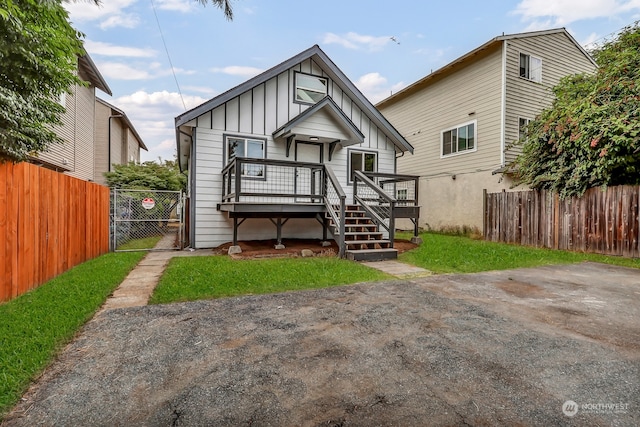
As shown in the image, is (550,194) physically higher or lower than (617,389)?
higher

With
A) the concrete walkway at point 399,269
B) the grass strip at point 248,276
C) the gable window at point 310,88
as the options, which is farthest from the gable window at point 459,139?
the grass strip at point 248,276

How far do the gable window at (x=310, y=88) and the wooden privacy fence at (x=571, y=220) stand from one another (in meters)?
6.72

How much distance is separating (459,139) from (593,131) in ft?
20.0

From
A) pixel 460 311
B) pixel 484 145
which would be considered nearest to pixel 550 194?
pixel 484 145

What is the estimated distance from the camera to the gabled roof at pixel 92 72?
11977 millimetres

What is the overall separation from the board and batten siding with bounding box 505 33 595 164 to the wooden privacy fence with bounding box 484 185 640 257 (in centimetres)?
237

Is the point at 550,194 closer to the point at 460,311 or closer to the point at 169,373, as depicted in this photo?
the point at 460,311

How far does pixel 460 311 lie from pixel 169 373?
304 cm

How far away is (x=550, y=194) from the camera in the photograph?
29.6 ft

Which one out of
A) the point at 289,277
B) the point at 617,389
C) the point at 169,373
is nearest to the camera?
the point at 617,389

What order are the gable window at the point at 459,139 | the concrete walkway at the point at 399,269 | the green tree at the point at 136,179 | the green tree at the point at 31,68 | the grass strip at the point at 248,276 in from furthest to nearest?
the green tree at the point at 136,179 → the gable window at the point at 459,139 → the concrete walkway at the point at 399,269 → the grass strip at the point at 248,276 → the green tree at the point at 31,68

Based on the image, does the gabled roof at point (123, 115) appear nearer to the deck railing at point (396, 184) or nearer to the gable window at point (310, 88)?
the gable window at point (310, 88)

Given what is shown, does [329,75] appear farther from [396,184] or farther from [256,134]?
[396,184]

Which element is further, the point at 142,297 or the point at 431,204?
the point at 431,204
